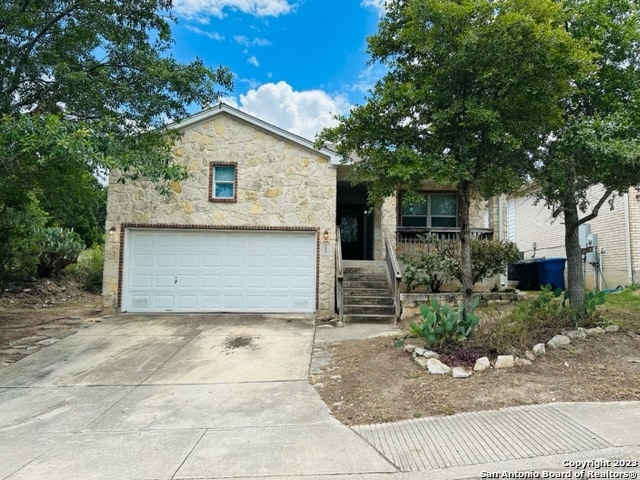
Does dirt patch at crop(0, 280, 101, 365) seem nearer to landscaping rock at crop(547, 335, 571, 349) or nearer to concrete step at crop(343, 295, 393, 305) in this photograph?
concrete step at crop(343, 295, 393, 305)

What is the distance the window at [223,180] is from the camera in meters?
11.1

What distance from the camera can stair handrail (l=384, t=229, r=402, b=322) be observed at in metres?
9.61

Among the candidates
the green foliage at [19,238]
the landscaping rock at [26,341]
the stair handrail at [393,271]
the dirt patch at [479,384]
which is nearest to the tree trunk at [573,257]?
the dirt patch at [479,384]

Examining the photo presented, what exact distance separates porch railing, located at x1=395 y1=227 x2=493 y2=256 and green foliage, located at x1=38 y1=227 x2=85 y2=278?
455 inches

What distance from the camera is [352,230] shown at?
Answer: 1642 cm

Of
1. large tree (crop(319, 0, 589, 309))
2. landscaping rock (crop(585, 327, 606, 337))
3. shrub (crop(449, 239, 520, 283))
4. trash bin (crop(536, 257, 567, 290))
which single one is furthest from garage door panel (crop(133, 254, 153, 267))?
trash bin (crop(536, 257, 567, 290))

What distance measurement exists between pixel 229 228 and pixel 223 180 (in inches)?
53.3

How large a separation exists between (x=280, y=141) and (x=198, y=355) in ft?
20.9

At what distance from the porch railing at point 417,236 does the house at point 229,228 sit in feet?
8.27

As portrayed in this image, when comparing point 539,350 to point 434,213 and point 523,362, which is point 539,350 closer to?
point 523,362

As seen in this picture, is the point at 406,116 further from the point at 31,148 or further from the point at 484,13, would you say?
the point at 31,148

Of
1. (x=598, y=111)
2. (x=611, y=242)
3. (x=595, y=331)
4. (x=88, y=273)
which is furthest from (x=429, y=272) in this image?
(x=88, y=273)

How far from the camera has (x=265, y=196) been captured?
435 inches

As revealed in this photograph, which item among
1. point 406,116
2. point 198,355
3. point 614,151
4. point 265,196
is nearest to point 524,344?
point 614,151
